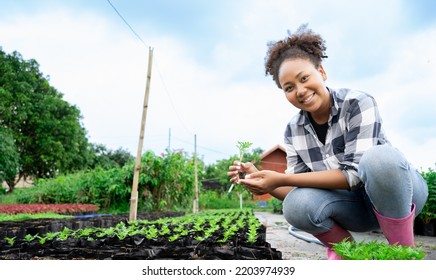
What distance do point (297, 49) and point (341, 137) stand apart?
41cm

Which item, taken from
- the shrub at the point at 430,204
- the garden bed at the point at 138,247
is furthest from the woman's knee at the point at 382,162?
the shrub at the point at 430,204

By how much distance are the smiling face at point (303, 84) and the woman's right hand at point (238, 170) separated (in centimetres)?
32

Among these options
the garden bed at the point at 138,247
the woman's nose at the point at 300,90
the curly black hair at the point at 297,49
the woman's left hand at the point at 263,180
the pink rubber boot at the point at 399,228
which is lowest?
the garden bed at the point at 138,247

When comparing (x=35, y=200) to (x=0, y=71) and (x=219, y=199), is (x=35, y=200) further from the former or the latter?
(x=219, y=199)

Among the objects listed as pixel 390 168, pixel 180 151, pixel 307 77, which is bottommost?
pixel 390 168

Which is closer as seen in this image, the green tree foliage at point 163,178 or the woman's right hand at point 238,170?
the woman's right hand at point 238,170

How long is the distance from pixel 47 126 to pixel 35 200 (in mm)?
5677

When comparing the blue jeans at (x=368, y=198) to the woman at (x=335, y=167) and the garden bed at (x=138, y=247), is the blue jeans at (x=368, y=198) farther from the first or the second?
the garden bed at (x=138, y=247)

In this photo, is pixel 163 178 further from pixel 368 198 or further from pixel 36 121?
pixel 36 121

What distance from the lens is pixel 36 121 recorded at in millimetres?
14883

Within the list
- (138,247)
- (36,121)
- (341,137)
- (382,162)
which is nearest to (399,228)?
(382,162)

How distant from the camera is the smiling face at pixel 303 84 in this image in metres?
1.53

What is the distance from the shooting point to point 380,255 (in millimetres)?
1157
